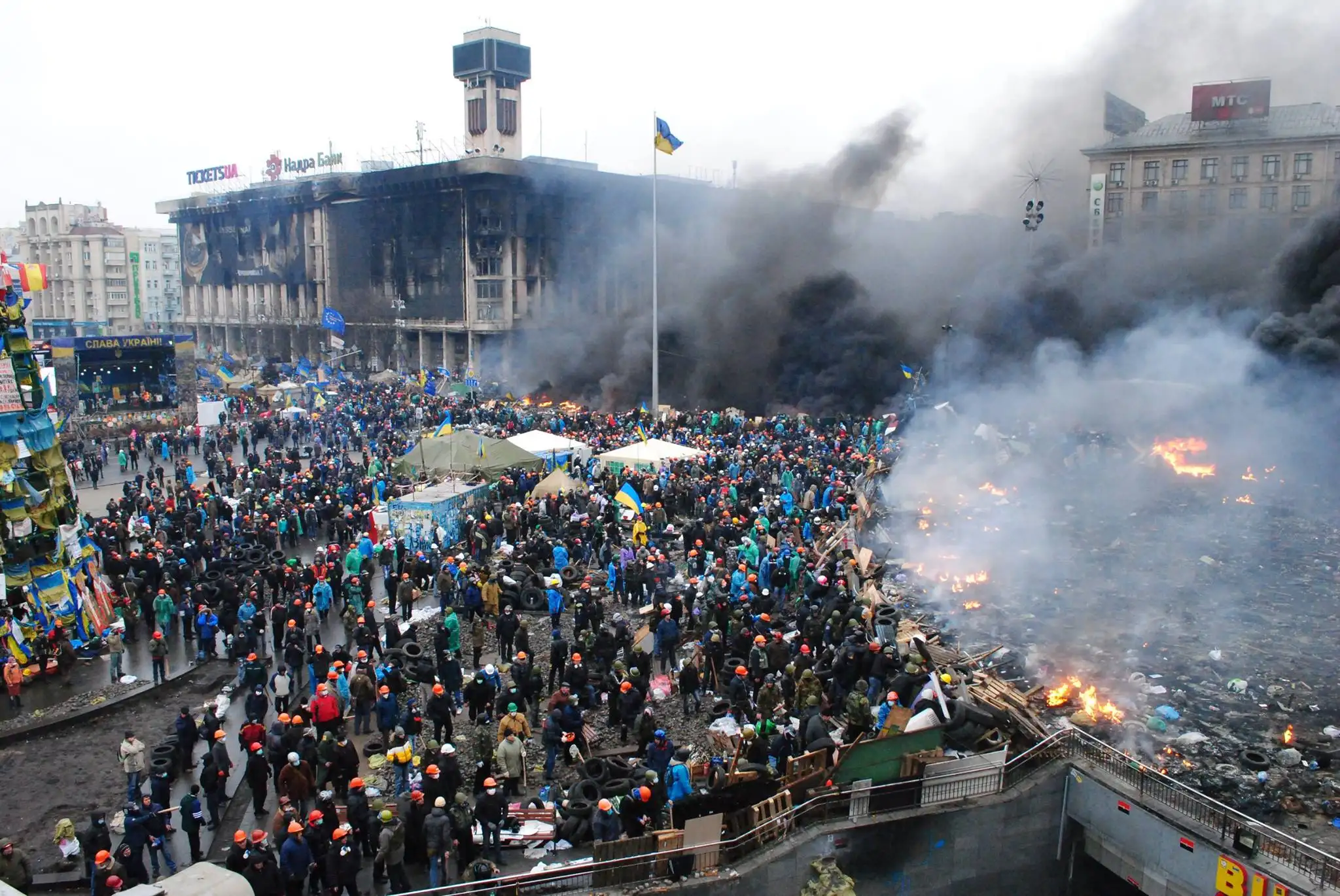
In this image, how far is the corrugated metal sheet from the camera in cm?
4806

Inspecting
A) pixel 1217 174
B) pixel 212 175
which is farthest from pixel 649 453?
pixel 212 175

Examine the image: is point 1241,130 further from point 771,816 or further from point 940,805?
point 771,816

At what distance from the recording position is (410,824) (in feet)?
32.3

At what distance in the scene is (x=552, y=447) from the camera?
27484 millimetres

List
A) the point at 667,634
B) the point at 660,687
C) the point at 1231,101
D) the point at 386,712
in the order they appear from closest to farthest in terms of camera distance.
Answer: the point at 386,712 < the point at 660,687 < the point at 667,634 < the point at 1231,101

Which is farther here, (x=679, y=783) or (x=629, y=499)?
(x=629, y=499)

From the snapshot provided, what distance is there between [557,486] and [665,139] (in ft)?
56.8

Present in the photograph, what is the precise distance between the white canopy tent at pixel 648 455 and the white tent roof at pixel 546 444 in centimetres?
102

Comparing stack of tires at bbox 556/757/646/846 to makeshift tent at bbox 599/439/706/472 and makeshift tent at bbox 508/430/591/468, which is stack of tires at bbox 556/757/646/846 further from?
makeshift tent at bbox 508/430/591/468

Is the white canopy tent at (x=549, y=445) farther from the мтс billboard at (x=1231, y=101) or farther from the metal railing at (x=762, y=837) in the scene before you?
the мтс billboard at (x=1231, y=101)

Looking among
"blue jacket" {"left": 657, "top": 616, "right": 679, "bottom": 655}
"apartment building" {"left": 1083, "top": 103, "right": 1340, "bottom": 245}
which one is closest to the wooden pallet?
"blue jacket" {"left": 657, "top": 616, "right": 679, "bottom": 655}

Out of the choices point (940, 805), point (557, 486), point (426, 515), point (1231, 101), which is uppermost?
point (1231, 101)

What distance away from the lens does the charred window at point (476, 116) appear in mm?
74375

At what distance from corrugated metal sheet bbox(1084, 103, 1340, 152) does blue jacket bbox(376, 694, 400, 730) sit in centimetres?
5043
